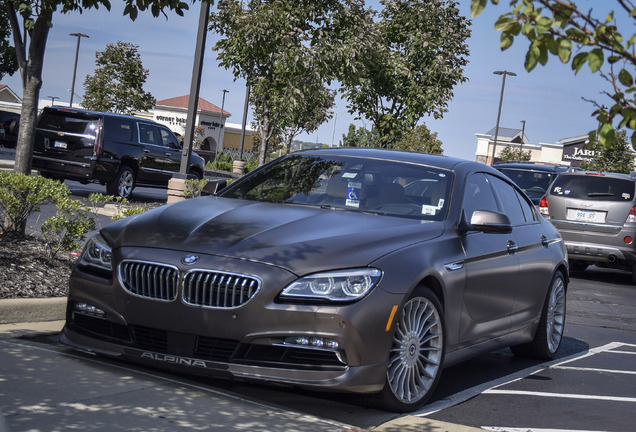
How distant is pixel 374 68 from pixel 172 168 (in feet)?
20.5

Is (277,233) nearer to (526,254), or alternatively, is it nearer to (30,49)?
(526,254)

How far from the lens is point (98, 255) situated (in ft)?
18.5

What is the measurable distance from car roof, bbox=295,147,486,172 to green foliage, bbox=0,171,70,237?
279cm

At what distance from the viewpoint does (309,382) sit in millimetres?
5016

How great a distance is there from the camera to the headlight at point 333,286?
5.01m

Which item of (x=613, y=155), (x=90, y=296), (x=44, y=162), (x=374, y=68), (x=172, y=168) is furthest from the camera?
(x=613, y=155)

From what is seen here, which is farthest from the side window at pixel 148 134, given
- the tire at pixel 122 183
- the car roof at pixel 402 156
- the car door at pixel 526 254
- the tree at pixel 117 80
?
the tree at pixel 117 80

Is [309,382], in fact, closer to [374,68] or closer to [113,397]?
[113,397]

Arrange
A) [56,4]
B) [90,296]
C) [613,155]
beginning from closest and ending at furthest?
[90,296] < [56,4] < [613,155]

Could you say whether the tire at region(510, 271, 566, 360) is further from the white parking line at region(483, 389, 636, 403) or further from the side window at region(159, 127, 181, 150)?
the side window at region(159, 127, 181, 150)

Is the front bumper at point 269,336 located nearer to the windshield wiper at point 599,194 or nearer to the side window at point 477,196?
the side window at point 477,196

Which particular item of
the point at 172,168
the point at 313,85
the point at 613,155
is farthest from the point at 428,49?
the point at 613,155

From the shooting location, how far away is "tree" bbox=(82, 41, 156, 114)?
176 feet

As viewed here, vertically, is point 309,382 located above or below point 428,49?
below
